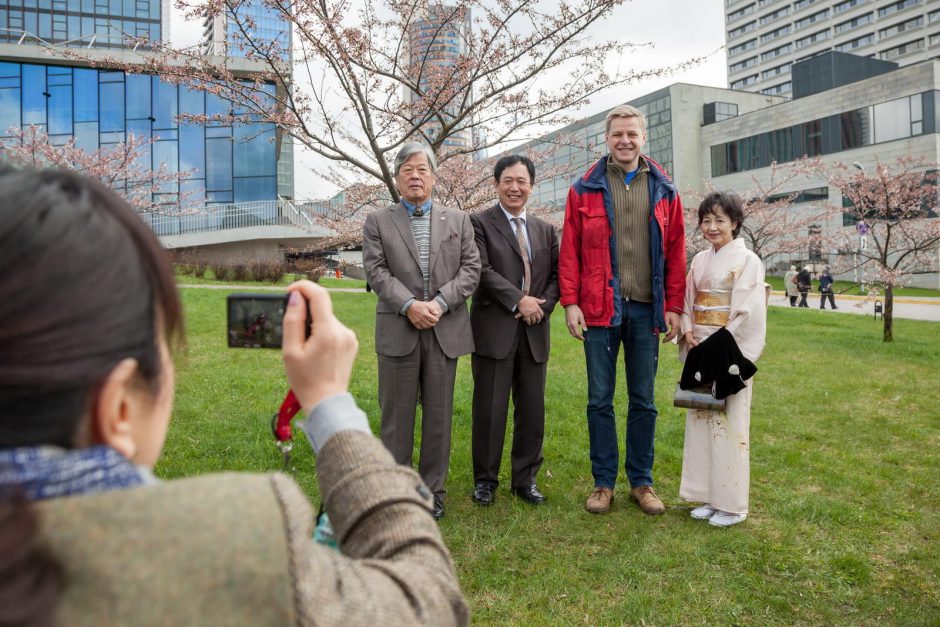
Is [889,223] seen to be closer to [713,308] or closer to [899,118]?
[713,308]

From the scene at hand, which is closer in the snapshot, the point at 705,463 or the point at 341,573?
the point at 341,573

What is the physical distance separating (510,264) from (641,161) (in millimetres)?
1135

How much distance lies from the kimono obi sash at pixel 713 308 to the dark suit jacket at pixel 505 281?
0.95 metres

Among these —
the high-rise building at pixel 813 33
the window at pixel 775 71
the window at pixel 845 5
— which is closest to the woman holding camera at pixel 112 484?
the high-rise building at pixel 813 33

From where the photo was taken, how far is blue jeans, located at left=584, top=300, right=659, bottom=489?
14.2 feet

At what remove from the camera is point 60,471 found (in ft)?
2.08

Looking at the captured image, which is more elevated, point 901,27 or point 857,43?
point 857,43

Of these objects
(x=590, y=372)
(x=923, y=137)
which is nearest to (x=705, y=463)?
(x=590, y=372)

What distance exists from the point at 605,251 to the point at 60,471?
13.0 feet

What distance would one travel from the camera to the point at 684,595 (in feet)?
10.5

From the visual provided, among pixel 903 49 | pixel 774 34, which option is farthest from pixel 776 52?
pixel 903 49

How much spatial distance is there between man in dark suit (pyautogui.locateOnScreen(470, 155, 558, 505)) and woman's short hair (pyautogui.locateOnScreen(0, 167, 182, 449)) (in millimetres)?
3699

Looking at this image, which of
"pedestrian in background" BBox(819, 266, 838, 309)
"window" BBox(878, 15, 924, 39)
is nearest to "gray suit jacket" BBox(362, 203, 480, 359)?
"pedestrian in background" BBox(819, 266, 838, 309)

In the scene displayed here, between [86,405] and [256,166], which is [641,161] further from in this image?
[256,166]
